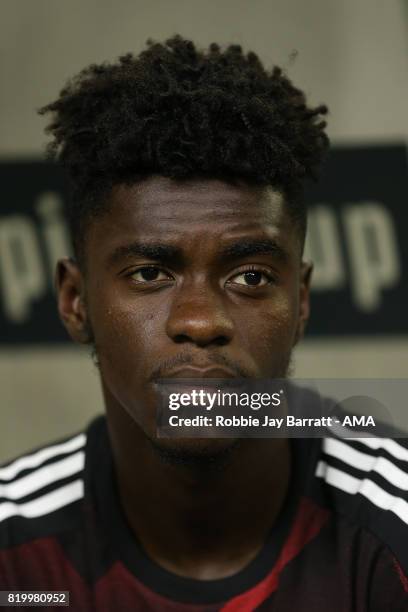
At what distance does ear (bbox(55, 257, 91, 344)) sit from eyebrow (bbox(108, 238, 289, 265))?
0.15 metres

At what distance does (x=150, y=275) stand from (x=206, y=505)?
0.91 feet

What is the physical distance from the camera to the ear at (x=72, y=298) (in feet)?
3.43

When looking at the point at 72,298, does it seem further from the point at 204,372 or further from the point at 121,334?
the point at 204,372

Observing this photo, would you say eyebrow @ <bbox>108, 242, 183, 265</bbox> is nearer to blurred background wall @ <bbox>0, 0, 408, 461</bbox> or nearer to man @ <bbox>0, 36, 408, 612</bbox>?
man @ <bbox>0, 36, 408, 612</bbox>

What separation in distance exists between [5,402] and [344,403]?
1.08 metres

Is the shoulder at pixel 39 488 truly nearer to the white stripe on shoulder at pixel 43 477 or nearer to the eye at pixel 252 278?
the white stripe on shoulder at pixel 43 477

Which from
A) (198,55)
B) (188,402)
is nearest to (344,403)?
(188,402)

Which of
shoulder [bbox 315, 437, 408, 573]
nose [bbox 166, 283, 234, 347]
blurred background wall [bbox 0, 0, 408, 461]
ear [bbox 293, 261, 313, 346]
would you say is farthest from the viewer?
blurred background wall [bbox 0, 0, 408, 461]

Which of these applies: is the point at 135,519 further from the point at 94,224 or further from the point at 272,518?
the point at 94,224

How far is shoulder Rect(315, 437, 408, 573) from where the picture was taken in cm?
93

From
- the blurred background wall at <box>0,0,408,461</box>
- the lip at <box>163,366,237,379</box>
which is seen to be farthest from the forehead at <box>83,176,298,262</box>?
the blurred background wall at <box>0,0,408,461</box>

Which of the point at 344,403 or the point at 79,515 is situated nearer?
the point at 344,403

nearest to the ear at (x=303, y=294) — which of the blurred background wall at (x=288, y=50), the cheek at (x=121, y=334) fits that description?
the cheek at (x=121, y=334)

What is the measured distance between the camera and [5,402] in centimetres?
181
